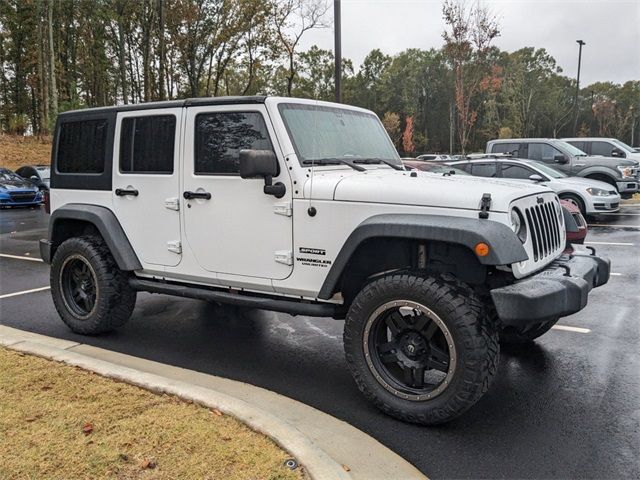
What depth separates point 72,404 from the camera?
3461 millimetres

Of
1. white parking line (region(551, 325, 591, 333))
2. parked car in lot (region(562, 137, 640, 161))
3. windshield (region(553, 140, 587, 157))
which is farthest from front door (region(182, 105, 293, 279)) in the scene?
parked car in lot (region(562, 137, 640, 161))

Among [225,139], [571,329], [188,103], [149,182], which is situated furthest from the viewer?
[571,329]

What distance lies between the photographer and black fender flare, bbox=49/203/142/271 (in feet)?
16.1

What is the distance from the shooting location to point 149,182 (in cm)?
480

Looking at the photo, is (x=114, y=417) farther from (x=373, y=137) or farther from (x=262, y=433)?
(x=373, y=137)

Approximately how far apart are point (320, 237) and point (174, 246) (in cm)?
149

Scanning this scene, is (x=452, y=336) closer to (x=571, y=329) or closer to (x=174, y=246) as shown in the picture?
(x=174, y=246)

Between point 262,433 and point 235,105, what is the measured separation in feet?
8.23

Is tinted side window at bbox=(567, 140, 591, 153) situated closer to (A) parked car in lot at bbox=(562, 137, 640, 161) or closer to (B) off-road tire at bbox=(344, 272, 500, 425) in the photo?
(A) parked car in lot at bbox=(562, 137, 640, 161)

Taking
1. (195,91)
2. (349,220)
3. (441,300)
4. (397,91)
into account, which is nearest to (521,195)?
(441,300)

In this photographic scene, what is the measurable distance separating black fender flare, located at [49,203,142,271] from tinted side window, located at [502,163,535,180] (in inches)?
383

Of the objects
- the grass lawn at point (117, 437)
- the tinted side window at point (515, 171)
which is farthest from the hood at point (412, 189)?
the tinted side window at point (515, 171)

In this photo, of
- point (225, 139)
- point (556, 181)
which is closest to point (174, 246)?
point (225, 139)

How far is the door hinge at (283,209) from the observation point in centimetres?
396
